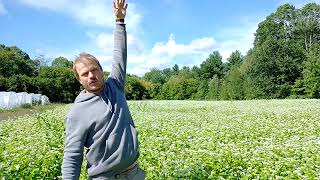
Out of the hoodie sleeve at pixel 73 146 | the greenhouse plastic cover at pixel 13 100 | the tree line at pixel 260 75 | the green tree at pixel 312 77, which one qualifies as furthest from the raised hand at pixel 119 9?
the green tree at pixel 312 77

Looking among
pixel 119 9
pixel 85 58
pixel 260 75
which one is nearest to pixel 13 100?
pixel 260 75

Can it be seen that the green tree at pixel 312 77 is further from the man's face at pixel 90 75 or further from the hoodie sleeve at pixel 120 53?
the man's face at pixel 90 75

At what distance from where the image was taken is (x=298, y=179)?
562 cm

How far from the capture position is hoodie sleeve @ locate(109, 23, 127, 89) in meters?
3.62

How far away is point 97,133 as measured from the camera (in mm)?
3141

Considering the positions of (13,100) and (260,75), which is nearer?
(13,100)

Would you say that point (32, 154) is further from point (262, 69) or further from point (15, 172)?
point (262, 69)

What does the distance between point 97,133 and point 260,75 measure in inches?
2125

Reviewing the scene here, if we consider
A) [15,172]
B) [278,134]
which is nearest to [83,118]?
[15,172]

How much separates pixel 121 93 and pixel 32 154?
392cm

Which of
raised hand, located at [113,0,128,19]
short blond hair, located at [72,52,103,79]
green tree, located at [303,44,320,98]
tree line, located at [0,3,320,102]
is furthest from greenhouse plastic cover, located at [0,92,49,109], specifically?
short blond hair, located at [72,52,103,79]

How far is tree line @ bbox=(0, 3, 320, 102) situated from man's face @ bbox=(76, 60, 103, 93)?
4344 cm

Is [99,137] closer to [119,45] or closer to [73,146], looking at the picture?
[73,146]

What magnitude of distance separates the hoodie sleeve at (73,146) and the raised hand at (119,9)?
3.53ft
